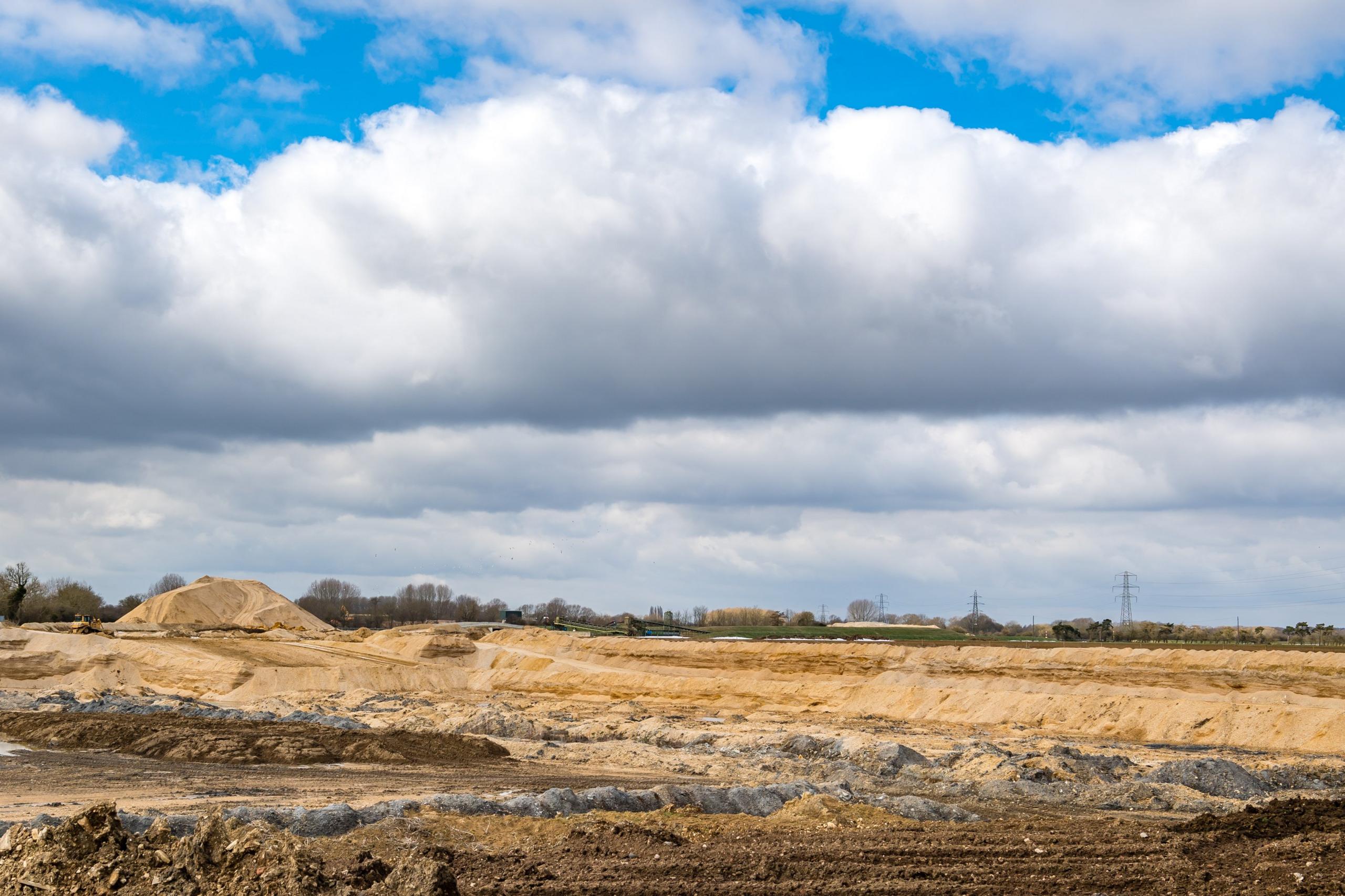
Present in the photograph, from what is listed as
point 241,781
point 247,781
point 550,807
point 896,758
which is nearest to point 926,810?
point 550,807

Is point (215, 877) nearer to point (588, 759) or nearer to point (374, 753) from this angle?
point (374, 753)

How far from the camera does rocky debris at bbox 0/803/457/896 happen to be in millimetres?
9836

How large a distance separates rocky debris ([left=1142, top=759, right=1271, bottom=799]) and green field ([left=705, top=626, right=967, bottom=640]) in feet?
158

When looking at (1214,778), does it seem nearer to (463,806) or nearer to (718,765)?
(718,765)

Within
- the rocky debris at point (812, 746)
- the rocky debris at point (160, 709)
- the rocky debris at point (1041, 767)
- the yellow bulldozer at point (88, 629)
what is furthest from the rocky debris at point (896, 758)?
the yellow bulldozer at point (88, 629)

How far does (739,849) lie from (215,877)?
20.9 ft

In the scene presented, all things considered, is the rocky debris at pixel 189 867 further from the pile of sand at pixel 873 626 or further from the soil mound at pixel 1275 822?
the pile of sand at pixel 873 626

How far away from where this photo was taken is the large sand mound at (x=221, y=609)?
291 feet

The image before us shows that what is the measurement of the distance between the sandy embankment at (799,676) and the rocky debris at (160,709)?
27.2 ft

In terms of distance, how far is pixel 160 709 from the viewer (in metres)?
33.5

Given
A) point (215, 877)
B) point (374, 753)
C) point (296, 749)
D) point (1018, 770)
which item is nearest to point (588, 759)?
point (374, 753)

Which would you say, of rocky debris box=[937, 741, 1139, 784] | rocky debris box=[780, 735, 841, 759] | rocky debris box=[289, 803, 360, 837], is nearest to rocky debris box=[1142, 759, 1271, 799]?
rocky debris box=[937, 741, 1139, 784]

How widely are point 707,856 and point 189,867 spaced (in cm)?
601

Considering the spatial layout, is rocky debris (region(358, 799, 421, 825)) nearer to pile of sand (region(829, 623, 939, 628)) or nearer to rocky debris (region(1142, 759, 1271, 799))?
rocky debris (region(1142, 759, 1271, 799))
